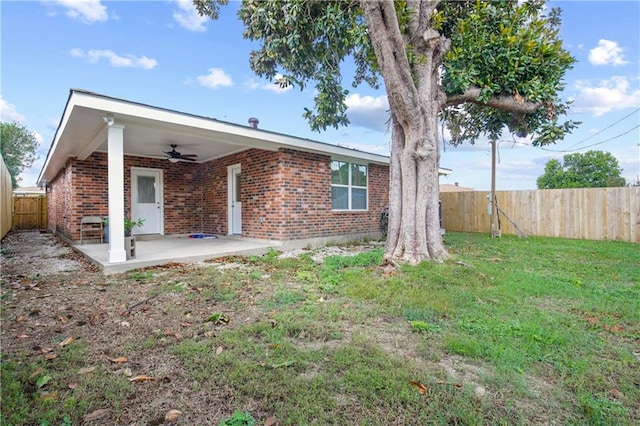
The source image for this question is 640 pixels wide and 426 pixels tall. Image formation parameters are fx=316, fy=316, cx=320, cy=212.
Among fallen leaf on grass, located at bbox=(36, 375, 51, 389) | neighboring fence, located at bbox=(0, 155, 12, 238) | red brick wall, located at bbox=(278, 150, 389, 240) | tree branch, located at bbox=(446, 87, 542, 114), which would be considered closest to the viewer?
fallen leaf on grass, located at bbox=(36, 375, 51, 389)

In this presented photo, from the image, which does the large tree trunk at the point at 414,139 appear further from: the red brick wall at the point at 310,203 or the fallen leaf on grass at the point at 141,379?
the fallen leaf on grass at the point at 141,379

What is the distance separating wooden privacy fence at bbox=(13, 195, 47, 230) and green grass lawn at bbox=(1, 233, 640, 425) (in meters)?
17.9

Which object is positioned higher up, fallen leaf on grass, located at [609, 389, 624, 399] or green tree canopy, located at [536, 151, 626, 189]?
green tree canopy, located at [536, 151, 626, 189]

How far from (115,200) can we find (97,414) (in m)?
4.59

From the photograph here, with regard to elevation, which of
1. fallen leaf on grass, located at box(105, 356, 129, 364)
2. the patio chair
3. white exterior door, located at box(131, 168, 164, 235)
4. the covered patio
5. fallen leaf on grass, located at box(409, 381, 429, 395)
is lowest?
fallen leaf on grass, located at box(105, 356, 129, 364)

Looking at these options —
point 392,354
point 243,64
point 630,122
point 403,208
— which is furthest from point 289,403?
point 630,122

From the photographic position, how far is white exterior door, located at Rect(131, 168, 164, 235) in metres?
9.52

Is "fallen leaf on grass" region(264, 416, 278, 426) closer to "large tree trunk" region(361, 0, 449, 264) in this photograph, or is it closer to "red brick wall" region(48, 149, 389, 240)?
"large tree trunk" region(361, 0, 449, 264)

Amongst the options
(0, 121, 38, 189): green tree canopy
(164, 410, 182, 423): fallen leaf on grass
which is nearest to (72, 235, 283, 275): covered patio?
(164, 410, 182, 423): fallen leaf on grass

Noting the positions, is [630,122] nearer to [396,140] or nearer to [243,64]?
[396,140]

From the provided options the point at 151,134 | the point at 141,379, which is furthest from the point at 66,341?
the point at 151,134

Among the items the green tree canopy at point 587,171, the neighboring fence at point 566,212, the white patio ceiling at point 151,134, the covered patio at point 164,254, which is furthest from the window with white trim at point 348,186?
the green tree canopy at point 587,171

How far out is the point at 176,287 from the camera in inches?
173

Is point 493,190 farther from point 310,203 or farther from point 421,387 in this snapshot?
point 421,387
